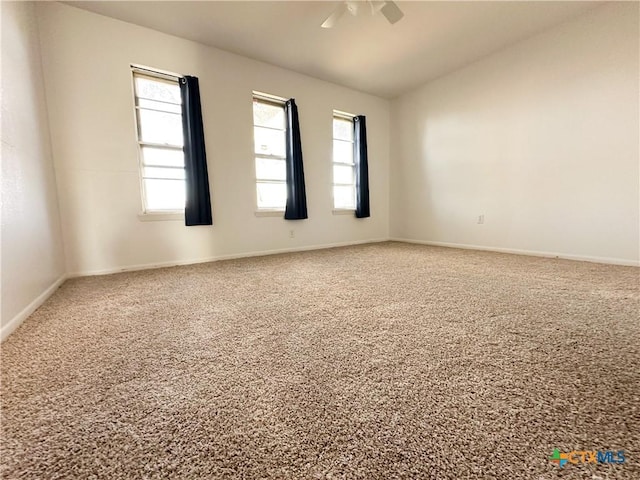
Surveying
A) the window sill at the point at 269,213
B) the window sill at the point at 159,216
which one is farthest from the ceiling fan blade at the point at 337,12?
the window sill at the point at 159,216

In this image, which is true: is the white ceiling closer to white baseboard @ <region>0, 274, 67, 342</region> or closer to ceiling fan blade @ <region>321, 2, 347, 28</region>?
ceiling fan blade @ <region>321, 2, 347, 28</region>

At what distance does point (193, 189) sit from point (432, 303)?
2.77 metres

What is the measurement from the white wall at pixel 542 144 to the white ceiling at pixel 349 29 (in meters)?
0.36

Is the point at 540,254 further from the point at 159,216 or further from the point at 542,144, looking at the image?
the point at 159,216

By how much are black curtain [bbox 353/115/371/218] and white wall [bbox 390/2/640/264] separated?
887 mm

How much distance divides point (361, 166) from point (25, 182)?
3.98m

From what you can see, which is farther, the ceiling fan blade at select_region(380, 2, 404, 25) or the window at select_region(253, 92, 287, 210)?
the window at select_region(253, 92, 287, 210)

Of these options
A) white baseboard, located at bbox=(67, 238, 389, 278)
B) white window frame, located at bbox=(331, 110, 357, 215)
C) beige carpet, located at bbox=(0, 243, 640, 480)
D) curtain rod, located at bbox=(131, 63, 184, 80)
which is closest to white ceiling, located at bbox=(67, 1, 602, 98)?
curtain rod, located at bbox=(131, 63, 184, 80)

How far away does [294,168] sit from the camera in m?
3.73

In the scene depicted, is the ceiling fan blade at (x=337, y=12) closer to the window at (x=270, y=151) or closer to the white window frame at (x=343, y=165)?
the window at (x=270, y=151)

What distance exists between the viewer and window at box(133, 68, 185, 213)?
2895mm

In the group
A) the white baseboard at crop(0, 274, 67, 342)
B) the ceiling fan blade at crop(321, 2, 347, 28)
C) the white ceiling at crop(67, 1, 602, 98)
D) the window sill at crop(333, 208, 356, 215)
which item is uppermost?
the white ceiling at crop(67, 1, 602, 98)

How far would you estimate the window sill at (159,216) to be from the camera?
2883mm

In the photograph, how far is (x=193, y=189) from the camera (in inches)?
120
